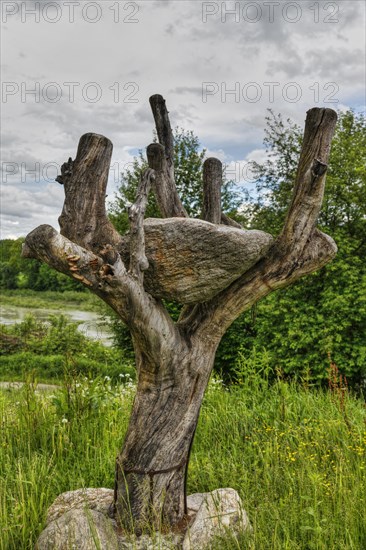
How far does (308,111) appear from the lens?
10.0 ft

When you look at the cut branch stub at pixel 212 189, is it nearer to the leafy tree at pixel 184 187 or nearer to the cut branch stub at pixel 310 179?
the cut branch stub at pixel 310 179

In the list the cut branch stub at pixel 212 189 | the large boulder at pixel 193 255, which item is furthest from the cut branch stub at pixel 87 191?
A: the cut branch stub at pixel 212 189

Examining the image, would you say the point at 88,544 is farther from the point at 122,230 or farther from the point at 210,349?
the point at 122,230

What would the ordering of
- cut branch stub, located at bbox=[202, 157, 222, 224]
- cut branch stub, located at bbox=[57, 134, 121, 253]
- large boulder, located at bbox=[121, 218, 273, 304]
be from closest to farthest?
cut branch stub, located at bbox=[57, 134, 121, 253], large boulder, located at bbox=[121, 218, 273, 304], cut branch stub, located at bbox=[202, 157, 222, 224]

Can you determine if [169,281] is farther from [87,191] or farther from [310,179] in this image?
[310,179]

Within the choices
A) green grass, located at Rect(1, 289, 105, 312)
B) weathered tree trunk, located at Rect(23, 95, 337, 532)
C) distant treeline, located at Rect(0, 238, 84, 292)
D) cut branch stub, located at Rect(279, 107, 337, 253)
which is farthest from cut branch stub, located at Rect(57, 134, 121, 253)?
distant treeline, located at Rect(0, 238, 84, 292)

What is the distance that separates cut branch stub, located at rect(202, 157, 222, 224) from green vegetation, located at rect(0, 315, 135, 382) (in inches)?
455

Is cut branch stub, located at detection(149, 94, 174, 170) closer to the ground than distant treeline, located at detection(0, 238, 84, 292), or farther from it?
farther from it

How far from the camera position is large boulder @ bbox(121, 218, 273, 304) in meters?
2.82

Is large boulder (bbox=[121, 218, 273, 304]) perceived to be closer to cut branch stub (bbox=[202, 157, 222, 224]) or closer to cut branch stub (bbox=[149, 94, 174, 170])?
cut branch stub (bbox=[202, 157, 222, 224])

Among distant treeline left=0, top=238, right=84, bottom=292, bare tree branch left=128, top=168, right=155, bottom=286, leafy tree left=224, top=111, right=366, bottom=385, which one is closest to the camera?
bare tree branch left=128, top=168, right=155, bottom=286

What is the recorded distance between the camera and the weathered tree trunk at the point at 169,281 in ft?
8.95

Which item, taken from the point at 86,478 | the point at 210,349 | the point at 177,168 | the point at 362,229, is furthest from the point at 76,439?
the point at 177,168

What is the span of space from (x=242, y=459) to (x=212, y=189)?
257cm
